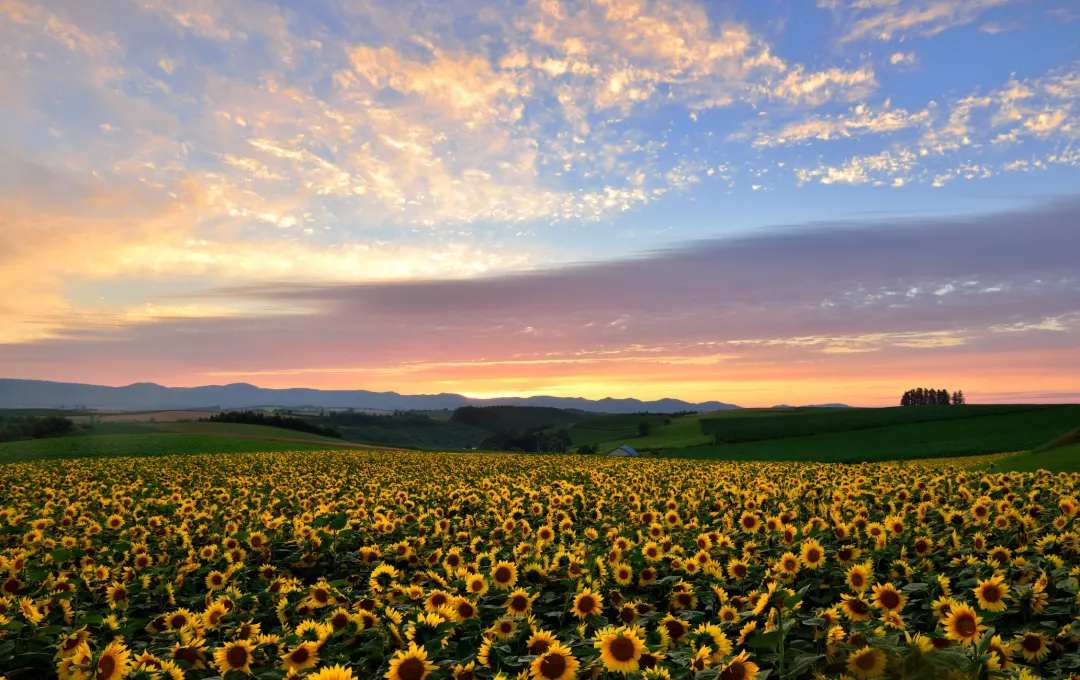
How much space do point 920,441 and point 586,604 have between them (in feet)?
247

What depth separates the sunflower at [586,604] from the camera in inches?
213

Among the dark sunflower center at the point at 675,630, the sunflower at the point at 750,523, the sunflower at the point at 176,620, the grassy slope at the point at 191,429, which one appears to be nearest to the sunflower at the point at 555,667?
the dark sunflower center at the point at 675,630

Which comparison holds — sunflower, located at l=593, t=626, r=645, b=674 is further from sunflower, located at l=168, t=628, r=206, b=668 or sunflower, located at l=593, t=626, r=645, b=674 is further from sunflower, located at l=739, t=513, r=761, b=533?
sunflower, located at l=739, t=513, r=761, b=533

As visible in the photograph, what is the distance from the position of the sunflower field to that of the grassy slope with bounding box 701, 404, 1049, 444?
84.1 meters

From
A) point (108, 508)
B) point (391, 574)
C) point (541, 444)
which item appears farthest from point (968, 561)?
point (541, 444)

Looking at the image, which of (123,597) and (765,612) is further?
(123,597)

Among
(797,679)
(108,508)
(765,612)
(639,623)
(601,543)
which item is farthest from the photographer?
(108,508)

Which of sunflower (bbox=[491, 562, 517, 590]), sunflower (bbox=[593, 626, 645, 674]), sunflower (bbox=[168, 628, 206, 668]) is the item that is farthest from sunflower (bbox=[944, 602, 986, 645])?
sunflower (bbox=[168, 628, 206, 668])

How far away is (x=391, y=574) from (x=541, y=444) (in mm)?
140861

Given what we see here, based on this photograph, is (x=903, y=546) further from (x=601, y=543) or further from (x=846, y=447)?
(x=846, y=447)

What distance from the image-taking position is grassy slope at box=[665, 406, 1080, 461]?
5772 centimetres

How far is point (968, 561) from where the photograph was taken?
21.0 feet

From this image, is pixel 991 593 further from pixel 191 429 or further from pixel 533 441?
pixel 533 441

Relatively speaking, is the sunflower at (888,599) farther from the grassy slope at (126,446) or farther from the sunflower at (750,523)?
the grassy slope at (126,446)
